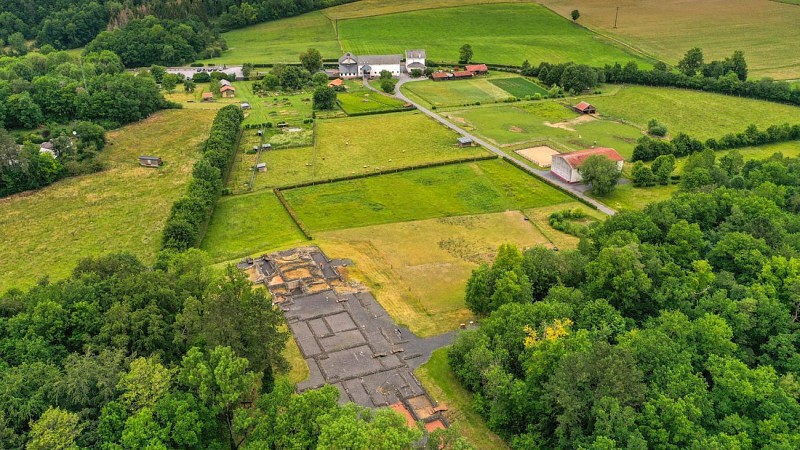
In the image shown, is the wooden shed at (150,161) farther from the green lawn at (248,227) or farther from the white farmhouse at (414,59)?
the white farmhouse at (414,59)

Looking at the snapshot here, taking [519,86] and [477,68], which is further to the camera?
[477,68]

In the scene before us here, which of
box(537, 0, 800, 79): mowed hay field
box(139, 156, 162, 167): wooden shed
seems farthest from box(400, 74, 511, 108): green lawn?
box(139, 156, 162, 167): wooden shed

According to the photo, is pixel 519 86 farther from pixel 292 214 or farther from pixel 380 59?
pixel 292 214

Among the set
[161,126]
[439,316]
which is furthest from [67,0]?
[439,316]

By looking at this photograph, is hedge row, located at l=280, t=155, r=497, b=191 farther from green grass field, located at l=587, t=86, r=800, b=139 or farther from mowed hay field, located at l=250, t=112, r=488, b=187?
green grass field, located at l=587, t=86, r=800, b=139

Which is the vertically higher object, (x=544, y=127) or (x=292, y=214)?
(x=544, y=127)

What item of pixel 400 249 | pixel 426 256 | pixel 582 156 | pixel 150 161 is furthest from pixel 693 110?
pixel 150 161

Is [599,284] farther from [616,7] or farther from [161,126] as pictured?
[616,7]
